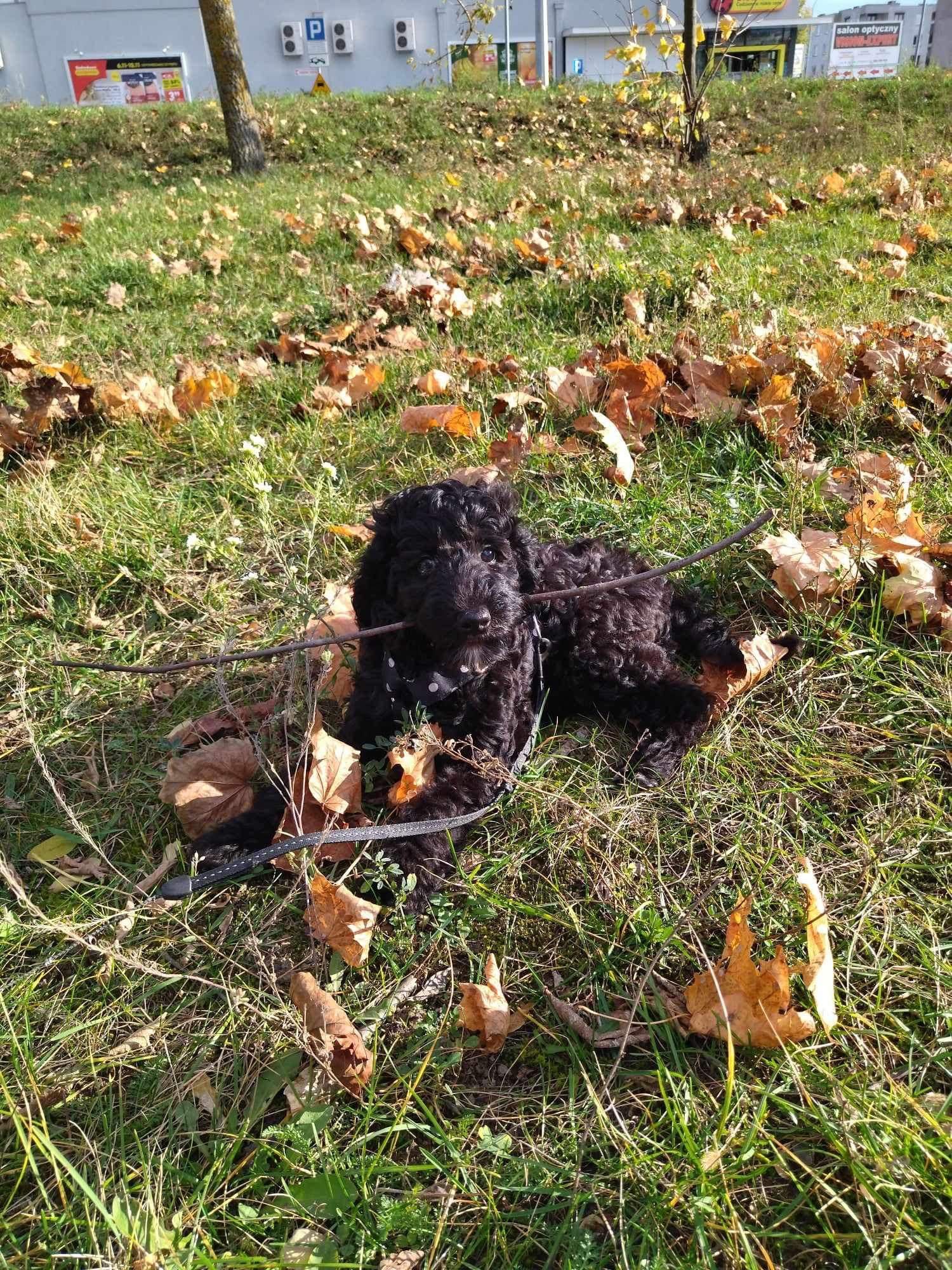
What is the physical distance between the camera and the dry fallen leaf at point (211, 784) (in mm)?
2246

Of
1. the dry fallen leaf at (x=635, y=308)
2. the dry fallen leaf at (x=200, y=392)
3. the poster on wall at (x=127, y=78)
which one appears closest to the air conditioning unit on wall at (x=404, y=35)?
the poster on wall at (x=127, y=78)

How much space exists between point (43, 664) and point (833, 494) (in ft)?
9.82

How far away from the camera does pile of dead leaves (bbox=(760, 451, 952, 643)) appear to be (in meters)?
2.47

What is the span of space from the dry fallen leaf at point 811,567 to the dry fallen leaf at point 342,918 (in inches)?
69.0

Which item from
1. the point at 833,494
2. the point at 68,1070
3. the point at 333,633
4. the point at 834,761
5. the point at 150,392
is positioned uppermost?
the point at 150,392

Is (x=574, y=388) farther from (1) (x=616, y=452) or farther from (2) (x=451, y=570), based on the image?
(2) (x=451, y=570)

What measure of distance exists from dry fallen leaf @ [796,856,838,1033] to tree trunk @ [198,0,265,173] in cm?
1167

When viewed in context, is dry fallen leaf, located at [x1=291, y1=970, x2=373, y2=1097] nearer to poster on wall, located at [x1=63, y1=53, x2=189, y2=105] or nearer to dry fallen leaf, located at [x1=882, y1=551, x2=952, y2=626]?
dry fallen leaf, located at [x1=882, y1=551, x2=952, y2=626]

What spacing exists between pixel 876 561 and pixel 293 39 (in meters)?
31.1

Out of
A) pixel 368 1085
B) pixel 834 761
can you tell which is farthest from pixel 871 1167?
pixel 834 761

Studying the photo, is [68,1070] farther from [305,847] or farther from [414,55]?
[414,55]

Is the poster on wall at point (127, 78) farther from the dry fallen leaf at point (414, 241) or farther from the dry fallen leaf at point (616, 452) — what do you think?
the dry fallen leaf at point (616, 452)

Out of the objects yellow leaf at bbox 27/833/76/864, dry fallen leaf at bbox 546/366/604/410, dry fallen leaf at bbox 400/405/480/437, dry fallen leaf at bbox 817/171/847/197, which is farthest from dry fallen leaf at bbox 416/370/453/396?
dry fallen leaf at bbox 817/171/847/197

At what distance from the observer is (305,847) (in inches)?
73.6
